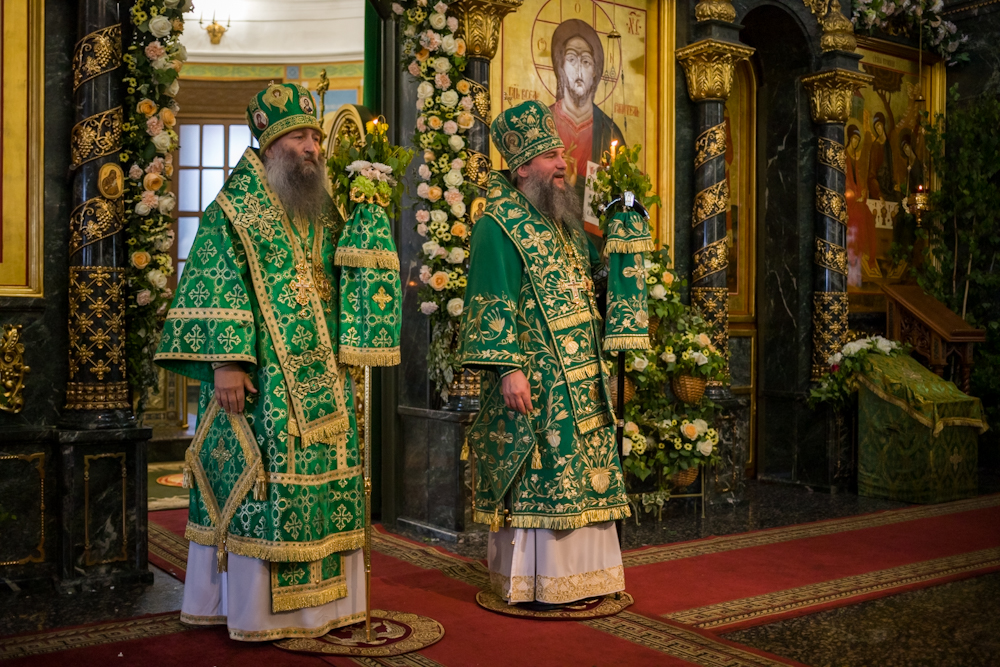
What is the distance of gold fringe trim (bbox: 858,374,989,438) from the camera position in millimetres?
7301

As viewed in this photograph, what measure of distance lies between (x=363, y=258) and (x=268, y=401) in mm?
658

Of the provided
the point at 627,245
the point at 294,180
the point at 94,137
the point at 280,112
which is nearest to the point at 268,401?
the point at 294,180

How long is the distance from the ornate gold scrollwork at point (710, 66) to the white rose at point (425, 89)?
2337mm

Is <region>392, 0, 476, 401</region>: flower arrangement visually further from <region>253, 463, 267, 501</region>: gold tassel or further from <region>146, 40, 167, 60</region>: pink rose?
<region>253, 463, 267, 501</region>: gold tassel

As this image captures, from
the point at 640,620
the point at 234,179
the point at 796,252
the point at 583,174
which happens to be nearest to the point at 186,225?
the point at 583,174

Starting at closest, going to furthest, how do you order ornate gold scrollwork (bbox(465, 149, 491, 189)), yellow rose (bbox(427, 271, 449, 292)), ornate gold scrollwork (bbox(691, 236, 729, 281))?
yellow rose (bbox(427, 271, 449, 292)), ornate gold scrollwork (bbox(465, 149, 491, 189)), ornate gold scrollwork (bbox(691, 236, 729, 281))

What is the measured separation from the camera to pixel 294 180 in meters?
4.03

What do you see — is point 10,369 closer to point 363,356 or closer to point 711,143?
point 363,356

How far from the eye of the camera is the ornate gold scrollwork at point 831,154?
8.30m

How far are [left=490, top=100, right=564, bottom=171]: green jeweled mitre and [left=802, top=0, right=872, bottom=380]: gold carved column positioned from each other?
444cm

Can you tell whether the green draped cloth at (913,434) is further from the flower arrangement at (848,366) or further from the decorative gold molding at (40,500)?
the decorative gold molding at (40,500)

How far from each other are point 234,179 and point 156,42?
1.46 meters

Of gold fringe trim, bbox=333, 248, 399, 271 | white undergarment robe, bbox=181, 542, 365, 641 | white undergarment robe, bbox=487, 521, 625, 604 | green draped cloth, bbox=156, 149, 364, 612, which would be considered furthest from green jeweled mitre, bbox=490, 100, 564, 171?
white undergarment robe, bbox=181, 542, 365, 641

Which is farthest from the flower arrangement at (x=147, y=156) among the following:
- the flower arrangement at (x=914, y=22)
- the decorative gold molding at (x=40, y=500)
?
the flower arrangement at (x=914, y=22)
